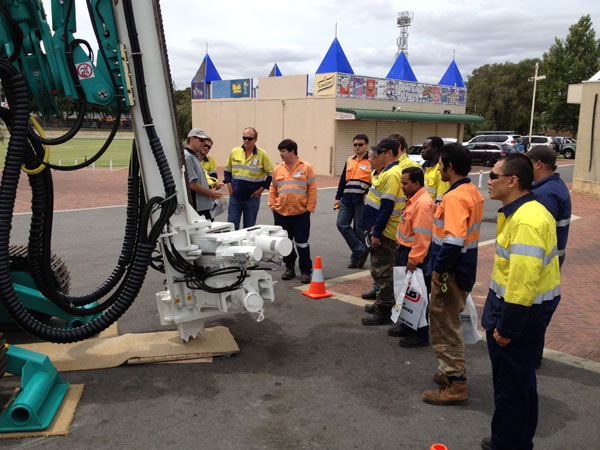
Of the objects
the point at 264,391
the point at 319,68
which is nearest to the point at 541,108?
the point at 319,68

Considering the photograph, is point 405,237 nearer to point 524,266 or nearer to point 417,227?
point 417,227

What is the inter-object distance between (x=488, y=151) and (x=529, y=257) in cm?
3269

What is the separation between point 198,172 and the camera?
6895 mm

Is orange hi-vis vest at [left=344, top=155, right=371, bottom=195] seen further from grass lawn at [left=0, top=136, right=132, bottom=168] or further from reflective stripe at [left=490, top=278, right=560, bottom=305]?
grass lawn at [left=0, top=136, right=132, bottom=168]

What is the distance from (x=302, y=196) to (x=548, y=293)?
4644 millimetres

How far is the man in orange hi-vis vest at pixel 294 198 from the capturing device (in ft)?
24.5

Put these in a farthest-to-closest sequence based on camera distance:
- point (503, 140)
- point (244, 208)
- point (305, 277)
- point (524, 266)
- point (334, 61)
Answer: point (503, 140)
point (334, 61)
point (244, 208)
point (305, 277)
point (524, 266)

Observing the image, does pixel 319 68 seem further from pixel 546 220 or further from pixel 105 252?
pixel 546 220

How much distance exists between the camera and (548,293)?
3182mm

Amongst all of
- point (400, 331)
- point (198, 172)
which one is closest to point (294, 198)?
point (198, 172)

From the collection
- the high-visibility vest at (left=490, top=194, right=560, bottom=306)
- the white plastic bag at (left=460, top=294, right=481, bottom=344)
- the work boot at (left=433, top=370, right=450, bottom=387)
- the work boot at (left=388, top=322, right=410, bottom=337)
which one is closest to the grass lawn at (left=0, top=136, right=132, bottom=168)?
the work boot at (left=388, top=322, right=410, bottom=337)

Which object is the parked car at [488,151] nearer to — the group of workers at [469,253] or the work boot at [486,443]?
the group of workers at [469,253]

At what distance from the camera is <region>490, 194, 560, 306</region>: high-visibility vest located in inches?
A: 120

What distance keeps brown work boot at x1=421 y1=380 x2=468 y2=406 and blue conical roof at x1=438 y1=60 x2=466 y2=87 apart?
116 feet
